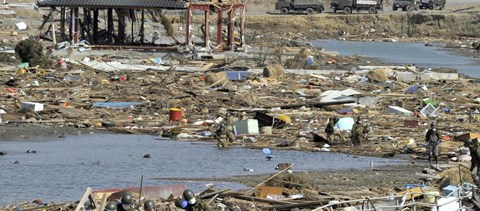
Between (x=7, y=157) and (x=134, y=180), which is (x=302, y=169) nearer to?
(x=134, y=180)

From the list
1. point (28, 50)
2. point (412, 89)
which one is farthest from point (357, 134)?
point (28, 50)

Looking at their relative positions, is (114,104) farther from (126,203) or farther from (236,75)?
(126,203)

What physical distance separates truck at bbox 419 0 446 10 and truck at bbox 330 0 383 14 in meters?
5.77

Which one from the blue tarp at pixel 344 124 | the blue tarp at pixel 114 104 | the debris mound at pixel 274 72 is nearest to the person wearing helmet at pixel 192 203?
the blue tarp at pixel 344 124

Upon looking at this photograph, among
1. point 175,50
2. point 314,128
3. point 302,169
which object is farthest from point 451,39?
point 302,169

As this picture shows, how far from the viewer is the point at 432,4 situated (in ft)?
277

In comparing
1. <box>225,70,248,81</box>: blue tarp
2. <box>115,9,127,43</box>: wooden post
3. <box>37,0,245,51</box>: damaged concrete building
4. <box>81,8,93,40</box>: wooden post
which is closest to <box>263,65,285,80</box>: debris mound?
<box>225,70,248,81</box>: blue tarp

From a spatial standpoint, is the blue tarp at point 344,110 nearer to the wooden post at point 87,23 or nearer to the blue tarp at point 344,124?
the blue tarp at point 344,124

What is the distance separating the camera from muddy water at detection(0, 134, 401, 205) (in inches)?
673

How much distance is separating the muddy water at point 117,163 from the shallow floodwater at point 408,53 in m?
22.2

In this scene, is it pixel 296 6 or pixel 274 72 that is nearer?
pixel 274 72

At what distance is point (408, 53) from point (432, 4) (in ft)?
90.8

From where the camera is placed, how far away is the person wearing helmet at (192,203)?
11.8m

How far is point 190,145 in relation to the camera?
73.6 feet
